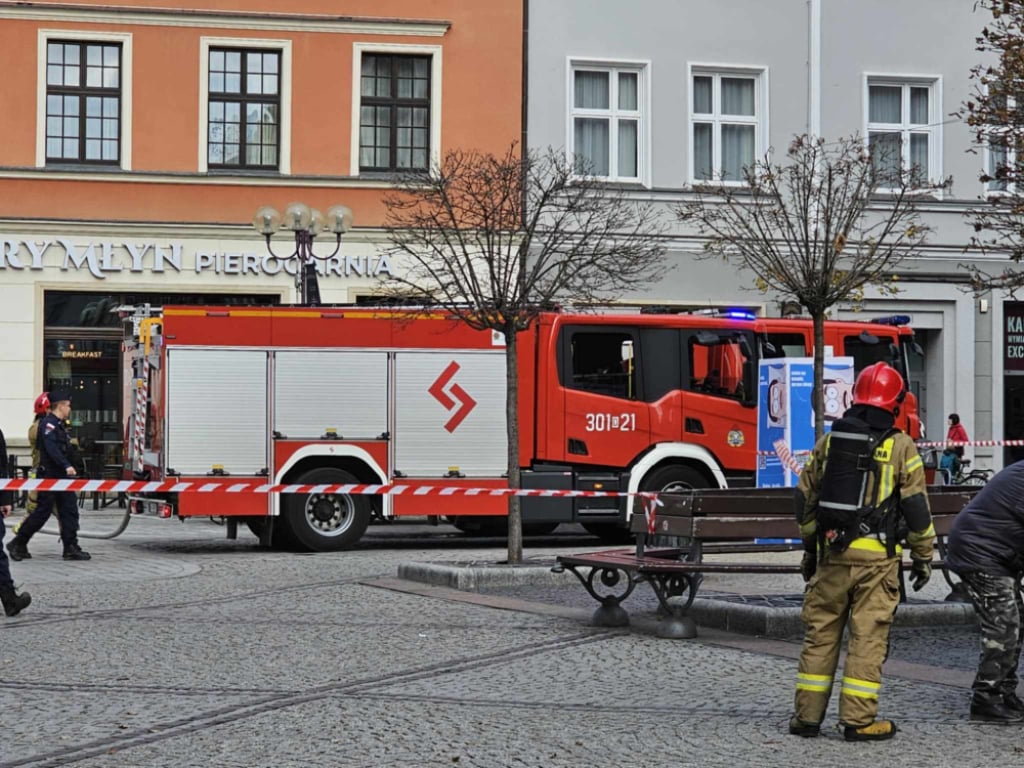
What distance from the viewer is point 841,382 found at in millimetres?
19031

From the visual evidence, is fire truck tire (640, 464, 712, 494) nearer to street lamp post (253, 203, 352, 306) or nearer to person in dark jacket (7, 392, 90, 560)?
street lamp post (253, 203, 352, 306)


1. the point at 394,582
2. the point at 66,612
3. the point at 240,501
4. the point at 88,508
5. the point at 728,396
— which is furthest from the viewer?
the point at 88,508

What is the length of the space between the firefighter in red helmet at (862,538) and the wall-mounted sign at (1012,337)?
22.7 metres

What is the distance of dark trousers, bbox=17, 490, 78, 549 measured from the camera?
57.3ft

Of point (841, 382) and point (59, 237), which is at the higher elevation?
point (59, 237)

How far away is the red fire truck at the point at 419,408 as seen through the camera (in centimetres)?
1909

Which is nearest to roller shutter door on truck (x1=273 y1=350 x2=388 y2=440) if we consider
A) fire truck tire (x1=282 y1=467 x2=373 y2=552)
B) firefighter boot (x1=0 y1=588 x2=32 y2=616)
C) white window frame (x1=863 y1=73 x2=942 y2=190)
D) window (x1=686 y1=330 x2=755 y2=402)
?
fire truck tire (x1=282 y1=467 x2=373 y2=552)

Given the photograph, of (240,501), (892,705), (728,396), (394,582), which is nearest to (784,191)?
(728,396)

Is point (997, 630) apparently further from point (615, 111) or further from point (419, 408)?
point (615, 111)

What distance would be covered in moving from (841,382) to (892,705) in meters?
10.6

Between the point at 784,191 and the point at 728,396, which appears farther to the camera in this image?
the point at 784,191

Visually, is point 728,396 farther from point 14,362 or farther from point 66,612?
point 14,362

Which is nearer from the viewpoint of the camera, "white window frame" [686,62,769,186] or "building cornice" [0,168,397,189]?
"building cornice" [0,168,397,189]

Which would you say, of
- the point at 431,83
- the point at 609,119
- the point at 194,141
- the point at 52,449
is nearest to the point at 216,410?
the point at 52,449
